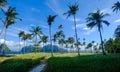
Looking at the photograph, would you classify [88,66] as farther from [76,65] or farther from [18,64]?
[18,64]

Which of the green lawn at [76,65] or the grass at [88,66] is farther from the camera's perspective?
the green lawn at [76,65]

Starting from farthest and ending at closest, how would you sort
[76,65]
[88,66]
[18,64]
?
[18,64] → [76,65] → [88,66]

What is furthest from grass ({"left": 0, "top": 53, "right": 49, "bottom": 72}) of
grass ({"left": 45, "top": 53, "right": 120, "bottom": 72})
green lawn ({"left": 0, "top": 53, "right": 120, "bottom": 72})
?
grass ({"left": 45, "top": 53, "right": 120, "bottom": 72})

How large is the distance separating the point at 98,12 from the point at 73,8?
9.25m

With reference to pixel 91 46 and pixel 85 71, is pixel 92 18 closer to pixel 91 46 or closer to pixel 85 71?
pixel 85 71

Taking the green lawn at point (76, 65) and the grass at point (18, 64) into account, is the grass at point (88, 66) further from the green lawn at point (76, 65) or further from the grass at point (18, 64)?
the grass at point (18, 64)

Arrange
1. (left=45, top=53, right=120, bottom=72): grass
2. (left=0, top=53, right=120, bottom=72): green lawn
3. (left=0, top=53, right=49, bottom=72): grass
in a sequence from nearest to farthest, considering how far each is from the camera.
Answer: (left=45, top=53, right=120, bottom=72): grass < (left=0, top=53, right=120, bottom=72): green lawn < (left=0, top=53, right=49, bottom=72): grass

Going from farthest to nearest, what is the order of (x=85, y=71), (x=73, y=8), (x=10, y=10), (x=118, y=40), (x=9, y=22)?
(x=118, y=40)
(x=9, y=22)
(x=10, y=10)
(x=73, y=8)
(x=85, y=71)

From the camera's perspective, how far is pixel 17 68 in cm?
2112

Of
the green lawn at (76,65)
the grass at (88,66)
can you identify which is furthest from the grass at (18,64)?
the grass at (88,66)

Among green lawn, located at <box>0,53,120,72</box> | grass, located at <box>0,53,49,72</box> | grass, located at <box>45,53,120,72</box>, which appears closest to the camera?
grass, located at <box>45,53,120,72</box>

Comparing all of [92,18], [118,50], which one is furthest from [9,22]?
[118,50]

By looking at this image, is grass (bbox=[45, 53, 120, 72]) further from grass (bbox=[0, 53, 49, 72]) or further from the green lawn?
grass (bbox=[0, 53, 49, 72])

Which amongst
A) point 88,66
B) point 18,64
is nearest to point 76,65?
point 88,66
